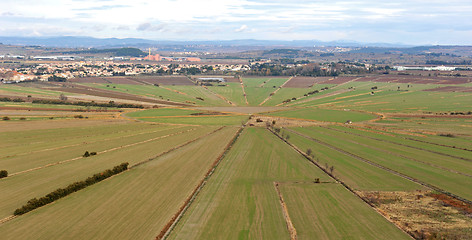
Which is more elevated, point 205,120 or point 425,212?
point 425,212

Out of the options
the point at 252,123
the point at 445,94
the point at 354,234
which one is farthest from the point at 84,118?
the point at 445,94

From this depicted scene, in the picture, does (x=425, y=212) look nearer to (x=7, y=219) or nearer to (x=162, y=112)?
(x=7, y=219)

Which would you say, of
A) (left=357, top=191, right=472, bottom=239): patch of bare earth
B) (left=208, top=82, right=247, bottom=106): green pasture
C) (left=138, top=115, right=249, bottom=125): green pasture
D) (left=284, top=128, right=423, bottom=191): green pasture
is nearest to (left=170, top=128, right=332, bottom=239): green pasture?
(left=284, top=128, right=423, bottom=191): green pasture

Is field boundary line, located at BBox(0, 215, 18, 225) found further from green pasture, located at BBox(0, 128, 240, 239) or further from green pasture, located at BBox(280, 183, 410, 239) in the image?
green pasture, located at BBox(280, 183, 410, 239)

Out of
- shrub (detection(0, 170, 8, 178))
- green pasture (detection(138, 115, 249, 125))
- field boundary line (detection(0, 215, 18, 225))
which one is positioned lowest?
green pasture (detection(138, 115, 249, 125))

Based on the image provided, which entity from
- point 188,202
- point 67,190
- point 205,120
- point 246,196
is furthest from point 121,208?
point 205,120
